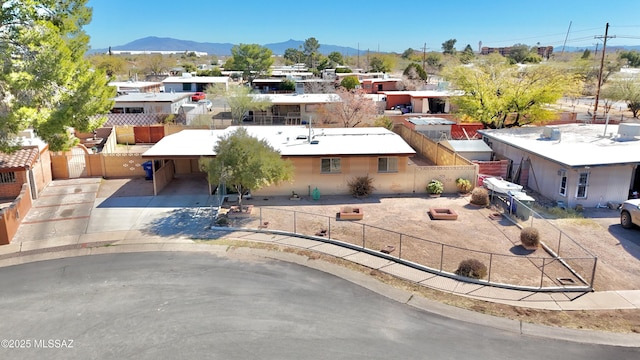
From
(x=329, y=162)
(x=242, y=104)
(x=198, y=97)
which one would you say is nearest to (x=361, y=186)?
(x=329, y=162)

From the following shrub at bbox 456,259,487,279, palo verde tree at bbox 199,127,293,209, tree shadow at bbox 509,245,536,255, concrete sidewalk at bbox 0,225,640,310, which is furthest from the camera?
palo verde tree at bbox 199,127,293,209

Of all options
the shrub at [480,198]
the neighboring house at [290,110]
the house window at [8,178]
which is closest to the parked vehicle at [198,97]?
the neighboring house at [290,110]

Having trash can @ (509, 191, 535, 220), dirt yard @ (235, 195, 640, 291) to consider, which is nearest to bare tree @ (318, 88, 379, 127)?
dirt yard @ (235, 195, 640, 291)

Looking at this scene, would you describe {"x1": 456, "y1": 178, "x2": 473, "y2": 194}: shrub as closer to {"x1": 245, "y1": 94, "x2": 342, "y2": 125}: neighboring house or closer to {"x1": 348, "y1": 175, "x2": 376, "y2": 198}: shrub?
{"x1": 348, "y1": 175, "x2": 376, "y2": 198}: shrub

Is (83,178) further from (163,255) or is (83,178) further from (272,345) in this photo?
(272,345)

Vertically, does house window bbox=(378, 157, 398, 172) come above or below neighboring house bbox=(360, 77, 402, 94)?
below

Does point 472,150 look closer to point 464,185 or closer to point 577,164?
point 464,185

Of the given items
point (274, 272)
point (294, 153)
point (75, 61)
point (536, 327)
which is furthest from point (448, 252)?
point (75, 61)
